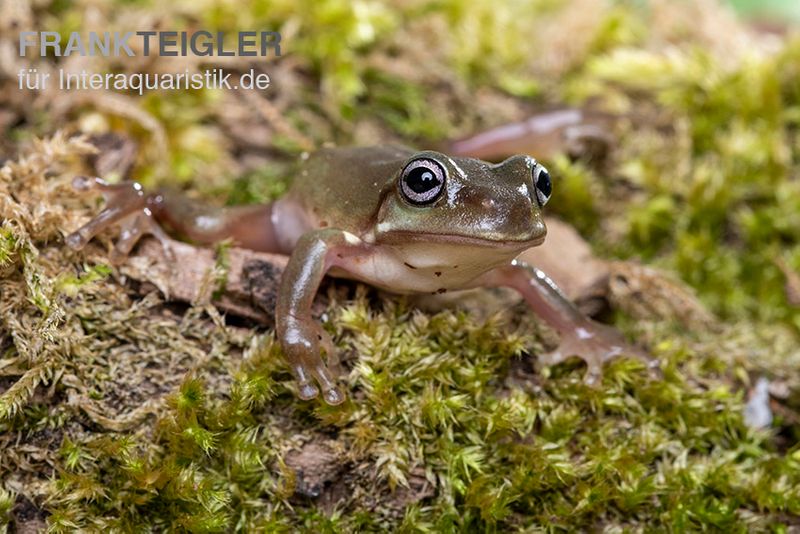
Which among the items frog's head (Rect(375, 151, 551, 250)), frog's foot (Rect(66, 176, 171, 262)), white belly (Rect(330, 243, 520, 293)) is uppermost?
frog's head (Rect(375, 151, 551, 250))

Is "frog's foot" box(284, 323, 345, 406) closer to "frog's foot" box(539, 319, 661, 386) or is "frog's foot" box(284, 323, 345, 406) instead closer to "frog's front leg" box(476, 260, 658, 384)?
"frog's front leg" box(476, 260, 658, 384)

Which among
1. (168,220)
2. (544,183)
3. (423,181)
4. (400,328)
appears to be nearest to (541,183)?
(544,183)

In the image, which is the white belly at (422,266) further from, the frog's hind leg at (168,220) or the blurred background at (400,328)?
the frog's hind leg at (168,220)

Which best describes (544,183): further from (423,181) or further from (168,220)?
(168,220)

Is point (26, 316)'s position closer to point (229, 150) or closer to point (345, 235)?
point (345, 235)

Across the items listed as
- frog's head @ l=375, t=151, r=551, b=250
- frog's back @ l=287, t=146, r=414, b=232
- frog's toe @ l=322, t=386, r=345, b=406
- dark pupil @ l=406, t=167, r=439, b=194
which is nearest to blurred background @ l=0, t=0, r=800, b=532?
frog's toe @ l=322, t=386, r=345, b=406

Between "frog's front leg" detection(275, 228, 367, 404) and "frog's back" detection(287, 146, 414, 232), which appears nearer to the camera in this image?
"frog's front leg" detection(275, 228, 367, 404)
